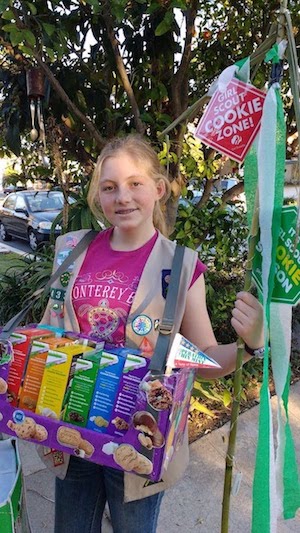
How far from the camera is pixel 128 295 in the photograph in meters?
1.29

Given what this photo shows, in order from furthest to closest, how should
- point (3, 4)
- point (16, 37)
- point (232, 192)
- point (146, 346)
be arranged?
point (232, 192), point (16, 37), point (3, 4), point (146, 346)

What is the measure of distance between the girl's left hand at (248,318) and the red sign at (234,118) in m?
0.31

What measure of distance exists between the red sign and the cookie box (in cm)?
50

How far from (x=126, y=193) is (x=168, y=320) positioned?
381 millimetres

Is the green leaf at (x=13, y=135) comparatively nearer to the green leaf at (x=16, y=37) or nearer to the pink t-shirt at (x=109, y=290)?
the green leaf at (x=16, y=37)

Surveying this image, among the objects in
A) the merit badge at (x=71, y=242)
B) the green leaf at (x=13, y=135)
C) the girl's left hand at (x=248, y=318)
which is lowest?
the girl's left hand at (x=248, y=318)

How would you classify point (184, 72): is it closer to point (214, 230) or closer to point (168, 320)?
point (214, 230)

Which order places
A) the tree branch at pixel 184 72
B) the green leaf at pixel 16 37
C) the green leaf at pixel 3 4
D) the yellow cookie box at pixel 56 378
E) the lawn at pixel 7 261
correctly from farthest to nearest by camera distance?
the lawn at pixel 7 261 < the tree branch at pixel 184 72 < the green leaf at pixel 16 37 < the green leaf at pixel 3 4 < the yellow cookie box at pixel 56 378

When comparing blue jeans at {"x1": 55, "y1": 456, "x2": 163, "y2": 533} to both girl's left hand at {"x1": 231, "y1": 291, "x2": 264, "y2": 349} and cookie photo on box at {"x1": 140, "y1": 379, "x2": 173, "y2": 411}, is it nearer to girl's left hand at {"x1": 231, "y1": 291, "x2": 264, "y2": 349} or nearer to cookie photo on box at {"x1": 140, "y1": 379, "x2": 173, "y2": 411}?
cookie photo on box at {"x1": 140, "y1": 379, "x2": 173, "y2": 411}

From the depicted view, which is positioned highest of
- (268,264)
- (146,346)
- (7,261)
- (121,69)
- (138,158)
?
(121,69)

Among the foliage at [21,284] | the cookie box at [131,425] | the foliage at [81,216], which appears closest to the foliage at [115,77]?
the foliage at [81,216]

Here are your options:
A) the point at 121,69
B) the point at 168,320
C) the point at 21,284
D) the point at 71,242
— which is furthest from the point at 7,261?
the point at 168,320

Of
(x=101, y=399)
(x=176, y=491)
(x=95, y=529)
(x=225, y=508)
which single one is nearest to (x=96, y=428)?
(x=101, y=399)

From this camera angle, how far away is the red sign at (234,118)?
0.96 meters
